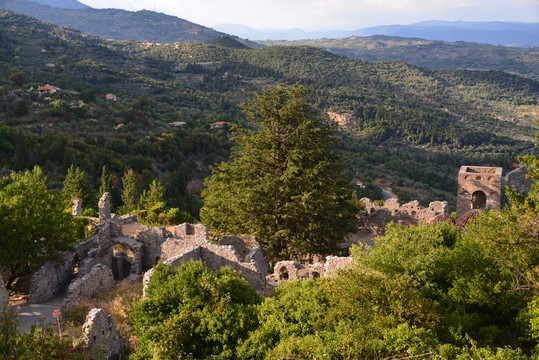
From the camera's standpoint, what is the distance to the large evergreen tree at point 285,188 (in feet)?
63.5

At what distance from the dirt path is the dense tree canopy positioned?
65.1 inches

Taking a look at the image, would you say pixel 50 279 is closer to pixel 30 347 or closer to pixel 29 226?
pixel 29 226

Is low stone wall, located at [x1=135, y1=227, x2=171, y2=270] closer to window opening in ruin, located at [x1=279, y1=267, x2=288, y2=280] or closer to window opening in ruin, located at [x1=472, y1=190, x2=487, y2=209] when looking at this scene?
window opening in ruin, located at [x1=279, y1=267, x2=288, y2=280]

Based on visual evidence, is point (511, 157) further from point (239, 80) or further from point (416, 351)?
point (416, 351)

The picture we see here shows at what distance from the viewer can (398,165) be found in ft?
278

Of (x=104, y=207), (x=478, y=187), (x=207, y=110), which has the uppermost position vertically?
(x=207, y=110)

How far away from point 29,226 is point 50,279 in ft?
7.58

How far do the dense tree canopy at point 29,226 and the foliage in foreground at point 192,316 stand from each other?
668cm

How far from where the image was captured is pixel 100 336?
10188mm

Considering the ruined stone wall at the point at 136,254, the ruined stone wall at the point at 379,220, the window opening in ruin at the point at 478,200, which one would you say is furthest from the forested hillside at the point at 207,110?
the window opening in ruin at the point at 478,200

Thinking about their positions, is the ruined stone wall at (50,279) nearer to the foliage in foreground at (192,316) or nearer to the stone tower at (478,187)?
the foliage in foreground at (192,316)

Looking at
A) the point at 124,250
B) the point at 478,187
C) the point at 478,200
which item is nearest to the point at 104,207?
the point at 124,250

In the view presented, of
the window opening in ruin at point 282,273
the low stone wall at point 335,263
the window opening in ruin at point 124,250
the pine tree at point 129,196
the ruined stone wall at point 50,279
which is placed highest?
the low stone wall at point 335,263

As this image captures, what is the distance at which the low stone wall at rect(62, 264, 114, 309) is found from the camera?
13493 mm
